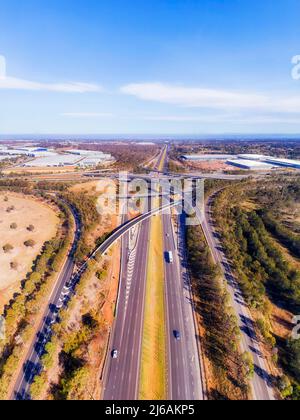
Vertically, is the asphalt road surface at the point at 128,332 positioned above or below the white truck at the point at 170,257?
below

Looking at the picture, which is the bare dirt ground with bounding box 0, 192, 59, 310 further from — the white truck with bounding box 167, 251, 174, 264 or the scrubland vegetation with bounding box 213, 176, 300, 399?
the scrubland vegetation with bounding box 213, 176, 300, 399

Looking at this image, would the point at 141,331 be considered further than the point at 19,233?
No

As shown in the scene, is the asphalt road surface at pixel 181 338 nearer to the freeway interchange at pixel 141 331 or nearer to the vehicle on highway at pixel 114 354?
the freeway interchange at pixel 141 331

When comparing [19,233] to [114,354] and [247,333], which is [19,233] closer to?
[114,354]

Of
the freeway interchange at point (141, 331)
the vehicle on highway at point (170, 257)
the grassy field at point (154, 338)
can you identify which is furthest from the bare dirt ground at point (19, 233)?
the vehicle on highway at point (170, 257)

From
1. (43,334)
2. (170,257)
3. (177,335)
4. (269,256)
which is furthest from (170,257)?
(43,334)

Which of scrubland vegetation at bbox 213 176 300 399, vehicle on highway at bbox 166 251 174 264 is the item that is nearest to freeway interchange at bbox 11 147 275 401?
vehicle on highway at bbox 166 251 174 264

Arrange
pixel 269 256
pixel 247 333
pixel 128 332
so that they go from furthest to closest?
pixel 269 256 < pixel 247 333 < pixel 128 332
